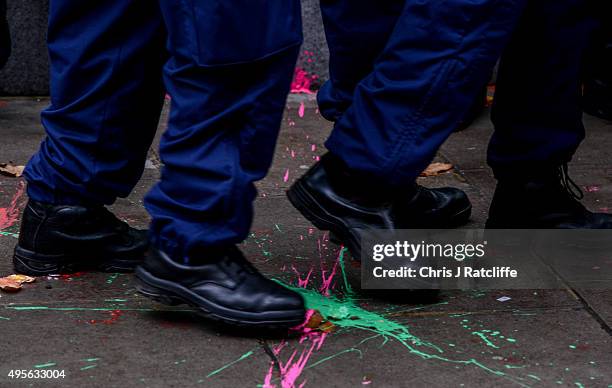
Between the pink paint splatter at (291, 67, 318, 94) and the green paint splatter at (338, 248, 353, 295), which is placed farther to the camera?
the pink paint splatter at (291, 67, 318, 94)

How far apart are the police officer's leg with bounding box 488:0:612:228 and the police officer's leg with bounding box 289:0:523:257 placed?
0.32 m

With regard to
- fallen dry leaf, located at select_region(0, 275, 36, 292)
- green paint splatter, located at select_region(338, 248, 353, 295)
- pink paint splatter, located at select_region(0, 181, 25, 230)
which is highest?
fallen dry leaf, located at select_region(0, 275, 36, 292)

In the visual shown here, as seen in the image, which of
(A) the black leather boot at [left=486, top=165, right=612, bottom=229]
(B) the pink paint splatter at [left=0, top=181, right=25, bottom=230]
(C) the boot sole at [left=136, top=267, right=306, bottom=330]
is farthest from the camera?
(B) the pink paint splatter at [left=0, top=181, right=25, bottom=230]

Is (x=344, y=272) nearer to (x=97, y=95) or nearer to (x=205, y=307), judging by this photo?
(x=205, y=307)

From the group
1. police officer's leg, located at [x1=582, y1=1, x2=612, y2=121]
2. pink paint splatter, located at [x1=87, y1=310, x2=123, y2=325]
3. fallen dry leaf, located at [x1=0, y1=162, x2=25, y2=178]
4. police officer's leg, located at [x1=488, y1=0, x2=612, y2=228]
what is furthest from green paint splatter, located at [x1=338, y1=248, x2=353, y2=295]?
police officer's leg, located at [x1=582, y1=1, x2=612, y2=121]

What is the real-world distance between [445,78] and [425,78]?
4cm

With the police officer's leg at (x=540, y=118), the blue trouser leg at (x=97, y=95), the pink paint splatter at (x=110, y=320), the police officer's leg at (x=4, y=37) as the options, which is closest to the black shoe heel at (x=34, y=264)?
the blue trouser leg at (x=97, y=95)

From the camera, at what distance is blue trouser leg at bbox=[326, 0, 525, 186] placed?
7.18ft

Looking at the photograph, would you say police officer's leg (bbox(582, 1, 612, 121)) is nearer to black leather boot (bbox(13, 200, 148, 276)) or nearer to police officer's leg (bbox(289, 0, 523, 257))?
police officer's leg (bbox(289, 0, 523, 257))

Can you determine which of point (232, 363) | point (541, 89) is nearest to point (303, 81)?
point (541, 89)

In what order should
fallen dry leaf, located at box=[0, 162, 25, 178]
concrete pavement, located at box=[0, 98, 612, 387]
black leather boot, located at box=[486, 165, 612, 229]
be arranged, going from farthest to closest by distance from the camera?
fallen dry leaf, located at box=[0, 162, 25, 178] → black leather boot, located at box=[486, 165, 612, 229] → concrete pavement, located at box=[0, 98, 612, 387]

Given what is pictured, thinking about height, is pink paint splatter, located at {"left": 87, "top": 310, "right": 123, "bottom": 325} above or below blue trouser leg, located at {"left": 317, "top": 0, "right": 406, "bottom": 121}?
below

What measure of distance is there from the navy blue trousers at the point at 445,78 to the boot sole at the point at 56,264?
598 millimetres

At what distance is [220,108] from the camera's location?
2.05 meters
